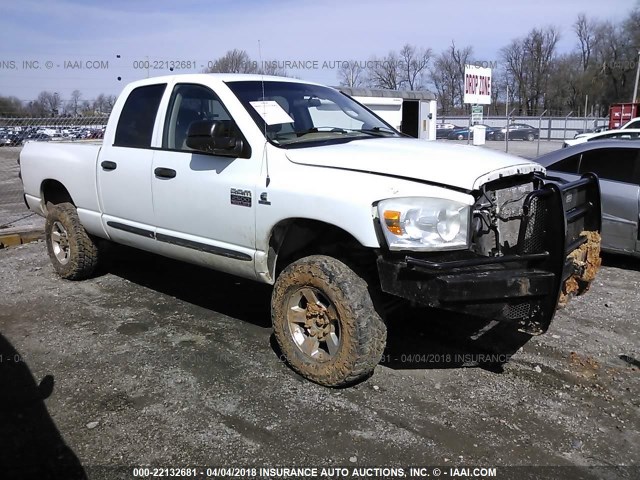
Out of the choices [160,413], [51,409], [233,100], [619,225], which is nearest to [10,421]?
[51,409]

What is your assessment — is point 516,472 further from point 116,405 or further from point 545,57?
point 545,57

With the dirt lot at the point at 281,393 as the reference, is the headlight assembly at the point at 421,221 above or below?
above

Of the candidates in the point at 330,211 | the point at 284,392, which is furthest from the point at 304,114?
the point at 284,392

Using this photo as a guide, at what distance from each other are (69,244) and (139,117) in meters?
1.77

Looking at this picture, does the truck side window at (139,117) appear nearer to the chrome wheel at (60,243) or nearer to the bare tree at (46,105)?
the chrome wheel at (60,243)

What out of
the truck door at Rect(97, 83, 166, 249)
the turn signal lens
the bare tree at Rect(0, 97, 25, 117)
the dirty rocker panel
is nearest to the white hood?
the turn signal lens

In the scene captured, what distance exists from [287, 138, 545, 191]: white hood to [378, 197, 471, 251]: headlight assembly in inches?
5.6

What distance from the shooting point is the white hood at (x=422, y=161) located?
3270 millimetres

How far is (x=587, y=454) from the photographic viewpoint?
306cm

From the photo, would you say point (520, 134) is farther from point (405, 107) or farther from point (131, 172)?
point (131, 172)

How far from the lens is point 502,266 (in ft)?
10.7

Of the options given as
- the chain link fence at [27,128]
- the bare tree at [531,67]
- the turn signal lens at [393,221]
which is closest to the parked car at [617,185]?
the turn signal lens at [393,221]

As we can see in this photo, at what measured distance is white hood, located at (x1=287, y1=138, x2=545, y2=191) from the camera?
327 centimetres

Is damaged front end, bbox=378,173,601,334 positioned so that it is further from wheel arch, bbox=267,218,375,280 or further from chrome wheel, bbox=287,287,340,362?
chrome wheel, bbox=287,287,340,362
